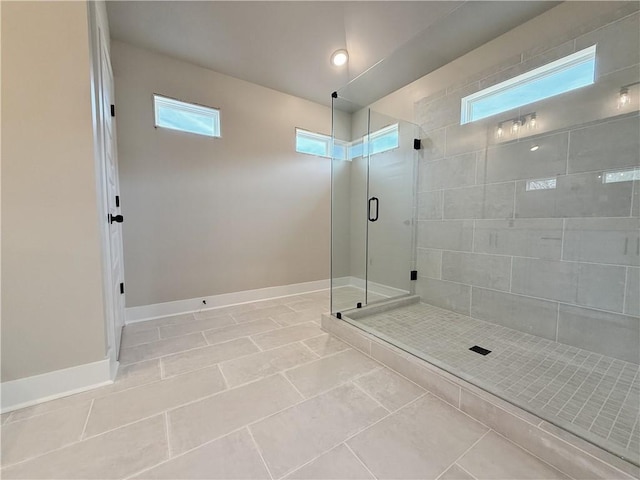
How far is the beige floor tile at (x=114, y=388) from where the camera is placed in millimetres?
1326

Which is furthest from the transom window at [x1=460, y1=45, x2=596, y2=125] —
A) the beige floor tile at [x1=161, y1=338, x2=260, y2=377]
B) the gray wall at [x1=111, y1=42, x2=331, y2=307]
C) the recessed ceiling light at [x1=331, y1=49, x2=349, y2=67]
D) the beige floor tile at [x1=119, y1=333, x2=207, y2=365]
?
the beige floor tile at [x1=119, y1=333, x2=207, y2=365]

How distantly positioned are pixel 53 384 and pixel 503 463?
2312 millimetres

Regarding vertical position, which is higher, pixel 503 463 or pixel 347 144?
pixel 347 144

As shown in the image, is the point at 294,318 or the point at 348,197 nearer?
the point at 294,318

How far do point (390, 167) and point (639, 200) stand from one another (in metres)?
2.14

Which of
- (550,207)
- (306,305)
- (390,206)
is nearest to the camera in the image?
(550,207)

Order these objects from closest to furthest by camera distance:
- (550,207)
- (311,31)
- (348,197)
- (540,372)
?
(540,372) < (550,207) < (311,31) < (348,197)

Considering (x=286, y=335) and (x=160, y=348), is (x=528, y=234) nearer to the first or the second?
(x=286, y=335)

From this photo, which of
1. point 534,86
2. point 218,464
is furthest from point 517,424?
point 534,86

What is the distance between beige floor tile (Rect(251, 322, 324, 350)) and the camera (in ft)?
6.98

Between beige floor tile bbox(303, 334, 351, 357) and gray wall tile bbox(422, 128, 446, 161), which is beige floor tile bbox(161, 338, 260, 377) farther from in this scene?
→ gray wall tile bbox(422, 128, 446, 161)

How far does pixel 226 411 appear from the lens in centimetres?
135

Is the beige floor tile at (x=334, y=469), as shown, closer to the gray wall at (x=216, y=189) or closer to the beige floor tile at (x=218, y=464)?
the beige floor tile at (x=218, y=464)

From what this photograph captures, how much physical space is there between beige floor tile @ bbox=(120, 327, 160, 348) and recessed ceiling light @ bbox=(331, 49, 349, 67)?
10.7 ft
